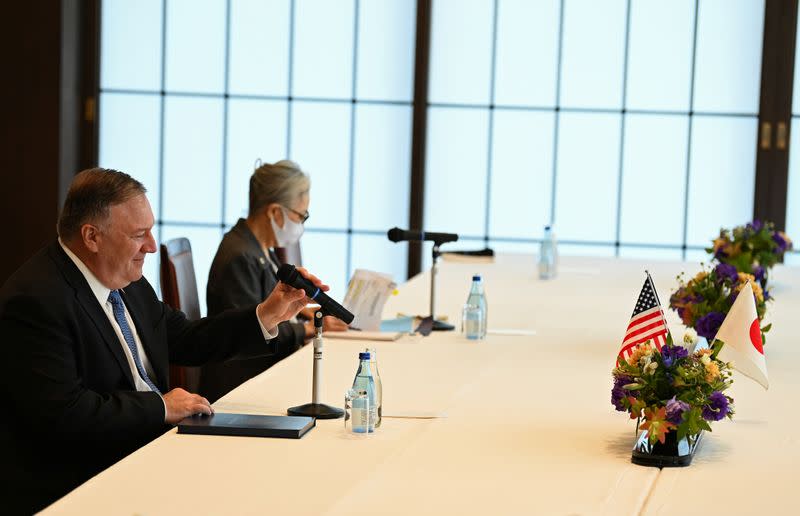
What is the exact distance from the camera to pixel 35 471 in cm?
249

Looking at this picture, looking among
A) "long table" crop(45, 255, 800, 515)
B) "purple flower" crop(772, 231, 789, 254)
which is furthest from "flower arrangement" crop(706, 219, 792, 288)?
"long table" crop(45, 255, 800, 515)

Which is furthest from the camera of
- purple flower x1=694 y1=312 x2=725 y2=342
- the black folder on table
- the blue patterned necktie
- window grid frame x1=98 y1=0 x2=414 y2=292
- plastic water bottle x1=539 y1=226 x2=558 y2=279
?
window grid frame x1=98 y1=0 x2=414 y2=292

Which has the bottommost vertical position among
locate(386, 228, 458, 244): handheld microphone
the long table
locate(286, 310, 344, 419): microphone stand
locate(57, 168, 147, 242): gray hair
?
the long table

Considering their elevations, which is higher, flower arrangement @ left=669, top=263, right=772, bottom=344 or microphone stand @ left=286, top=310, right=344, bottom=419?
flower arrangement @ left=669, top=263, right=772, bottom=344

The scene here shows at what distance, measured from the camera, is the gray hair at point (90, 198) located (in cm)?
268

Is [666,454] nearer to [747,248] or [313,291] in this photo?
[313,291]

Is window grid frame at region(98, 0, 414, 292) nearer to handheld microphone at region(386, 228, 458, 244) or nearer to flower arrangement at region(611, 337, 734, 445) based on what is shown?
handheld microphone at region(386, 228, 458, 244)

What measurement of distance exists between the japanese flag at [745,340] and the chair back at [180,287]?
190 cm

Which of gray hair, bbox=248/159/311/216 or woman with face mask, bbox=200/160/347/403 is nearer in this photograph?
woman with face mask, bbox=200/160/347/403

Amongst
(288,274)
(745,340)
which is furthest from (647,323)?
(288,274)

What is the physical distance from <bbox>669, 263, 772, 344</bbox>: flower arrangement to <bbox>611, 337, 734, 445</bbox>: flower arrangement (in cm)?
111

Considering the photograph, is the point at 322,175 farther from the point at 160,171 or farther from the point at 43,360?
the point at 43,360

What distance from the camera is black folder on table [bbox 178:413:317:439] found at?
7.94 feet

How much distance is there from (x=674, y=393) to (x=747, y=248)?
275cm
